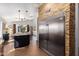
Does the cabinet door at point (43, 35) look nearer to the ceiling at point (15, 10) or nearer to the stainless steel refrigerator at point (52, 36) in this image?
the stainless steel refrigerator at point (52, 36)

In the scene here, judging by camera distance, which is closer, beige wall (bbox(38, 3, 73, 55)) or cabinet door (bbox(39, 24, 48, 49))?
beige wall (bbox(38, 3, 73, 55))

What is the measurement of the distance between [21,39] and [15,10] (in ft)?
1.30

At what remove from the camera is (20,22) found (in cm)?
197

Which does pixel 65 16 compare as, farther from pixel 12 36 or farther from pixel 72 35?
pixel 12 36

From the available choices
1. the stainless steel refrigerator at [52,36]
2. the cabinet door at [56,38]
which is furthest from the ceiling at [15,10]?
the cabinet door at [56,38]

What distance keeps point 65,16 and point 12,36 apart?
746 mm

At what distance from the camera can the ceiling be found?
1.94 m

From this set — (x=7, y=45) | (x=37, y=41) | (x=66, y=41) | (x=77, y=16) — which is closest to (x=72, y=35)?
(x=66, y=41)

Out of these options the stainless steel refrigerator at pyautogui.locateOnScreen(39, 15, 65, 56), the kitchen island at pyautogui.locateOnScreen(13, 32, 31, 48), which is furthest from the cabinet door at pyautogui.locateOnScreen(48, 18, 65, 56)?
the kitchen island at pyautogui.locateOnScreen(13, 32, 31, 48)

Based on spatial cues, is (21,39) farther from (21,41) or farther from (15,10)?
(15,10)

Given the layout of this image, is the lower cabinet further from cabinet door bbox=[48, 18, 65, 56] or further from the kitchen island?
cabinet door bbox=[48, 18, 65, 56]

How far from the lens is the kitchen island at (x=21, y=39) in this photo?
1975 mm

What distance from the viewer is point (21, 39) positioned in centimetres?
199

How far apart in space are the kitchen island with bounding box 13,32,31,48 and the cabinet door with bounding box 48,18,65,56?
300 millimetres
